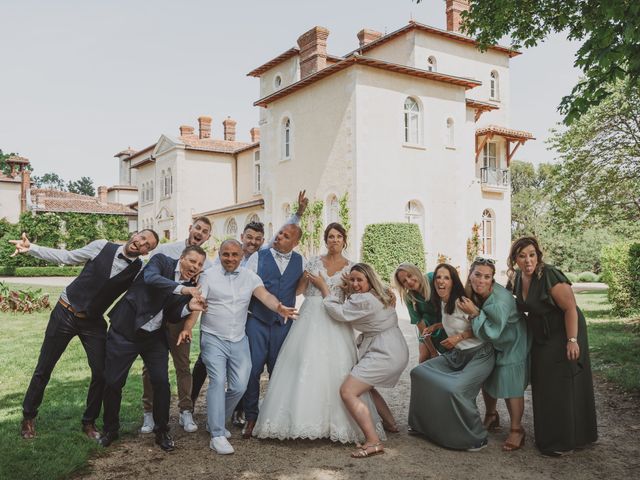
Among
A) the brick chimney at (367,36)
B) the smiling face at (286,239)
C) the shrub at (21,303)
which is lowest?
the shrub at (21,303)

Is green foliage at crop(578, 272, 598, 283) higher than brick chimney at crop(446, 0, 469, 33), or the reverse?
brick chimney at crop(446, 0, 469, 33)

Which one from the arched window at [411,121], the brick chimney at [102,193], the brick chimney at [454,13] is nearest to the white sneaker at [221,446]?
the arched window at [411,121]

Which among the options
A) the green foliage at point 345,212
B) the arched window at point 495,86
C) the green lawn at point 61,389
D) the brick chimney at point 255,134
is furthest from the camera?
the brick chimney at point 255,134

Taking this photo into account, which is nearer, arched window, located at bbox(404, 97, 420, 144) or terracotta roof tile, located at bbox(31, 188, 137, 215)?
arched window, located at bbox(404, 97, 420, 144)

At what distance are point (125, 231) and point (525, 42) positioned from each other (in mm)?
39526

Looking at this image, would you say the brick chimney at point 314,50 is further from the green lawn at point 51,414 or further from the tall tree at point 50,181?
the tall tree at point 50,181

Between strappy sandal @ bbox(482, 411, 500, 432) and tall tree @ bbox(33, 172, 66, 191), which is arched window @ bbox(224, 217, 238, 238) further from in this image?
tall tree @ bbox(33, 172, 66, 191)

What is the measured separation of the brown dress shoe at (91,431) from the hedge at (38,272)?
3071cm

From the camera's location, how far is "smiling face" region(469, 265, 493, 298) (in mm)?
5180

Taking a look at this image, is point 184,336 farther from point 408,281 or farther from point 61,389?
point 61,389

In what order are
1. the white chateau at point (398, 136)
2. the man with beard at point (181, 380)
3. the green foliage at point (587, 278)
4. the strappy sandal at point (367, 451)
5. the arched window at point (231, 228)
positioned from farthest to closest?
the green foliage at point (587, 278) → the arched window at point (231, 228) → the white chateau at point (398, 136) → the man with beard at point (181, 380) → the strappy sandal at point (367, 451)

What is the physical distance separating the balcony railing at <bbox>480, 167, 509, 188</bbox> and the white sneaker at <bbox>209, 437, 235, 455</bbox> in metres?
23.7

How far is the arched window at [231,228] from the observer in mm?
32266

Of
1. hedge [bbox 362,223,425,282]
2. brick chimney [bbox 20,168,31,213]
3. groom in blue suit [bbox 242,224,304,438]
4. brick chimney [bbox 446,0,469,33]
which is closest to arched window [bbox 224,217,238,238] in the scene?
hedge [bbox 362,223,425,282]
